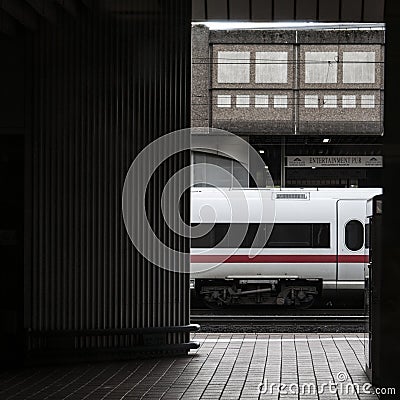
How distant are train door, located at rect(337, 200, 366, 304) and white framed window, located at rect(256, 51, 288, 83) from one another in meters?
10.3

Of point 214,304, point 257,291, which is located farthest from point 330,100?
point 214,304

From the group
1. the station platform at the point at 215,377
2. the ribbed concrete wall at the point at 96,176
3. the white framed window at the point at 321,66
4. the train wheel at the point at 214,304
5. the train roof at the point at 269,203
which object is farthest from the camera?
the white framed window at the point at 321,66

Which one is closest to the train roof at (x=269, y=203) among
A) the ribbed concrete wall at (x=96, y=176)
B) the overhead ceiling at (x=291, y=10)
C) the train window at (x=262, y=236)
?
the train window at (x=262, y=236)

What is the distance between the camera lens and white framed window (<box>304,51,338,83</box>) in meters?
28.0

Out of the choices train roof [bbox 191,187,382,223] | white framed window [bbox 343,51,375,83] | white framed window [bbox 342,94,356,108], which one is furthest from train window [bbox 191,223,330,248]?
white framed window [bbox 343,51,375,83]

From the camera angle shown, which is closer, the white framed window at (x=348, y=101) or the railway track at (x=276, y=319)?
the railway track at (x=276, y=319)

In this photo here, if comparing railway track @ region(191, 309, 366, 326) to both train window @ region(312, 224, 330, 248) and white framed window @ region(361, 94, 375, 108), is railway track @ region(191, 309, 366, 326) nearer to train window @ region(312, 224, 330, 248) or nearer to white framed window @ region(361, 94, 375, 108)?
train window @ region(312, 224, 330, 248)

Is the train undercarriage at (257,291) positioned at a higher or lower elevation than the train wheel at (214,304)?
higher

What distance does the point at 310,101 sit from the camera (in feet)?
92.0

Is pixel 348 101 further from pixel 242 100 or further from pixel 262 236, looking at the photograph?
pixel 262 236

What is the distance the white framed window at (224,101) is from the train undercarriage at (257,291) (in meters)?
10.6

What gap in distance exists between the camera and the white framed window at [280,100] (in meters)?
28.0

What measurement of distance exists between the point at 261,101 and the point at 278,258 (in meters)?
10.7

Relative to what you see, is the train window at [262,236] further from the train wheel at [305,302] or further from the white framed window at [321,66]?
the white framed window at [321,66]
